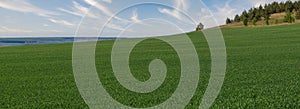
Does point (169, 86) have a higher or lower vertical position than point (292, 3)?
lower

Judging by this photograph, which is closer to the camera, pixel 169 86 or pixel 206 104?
pixel 206 104

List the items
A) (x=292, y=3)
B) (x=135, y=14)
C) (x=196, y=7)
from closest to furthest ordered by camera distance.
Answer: (x=196, y=7) → (x=135, y=14) → (x=292, y=3)

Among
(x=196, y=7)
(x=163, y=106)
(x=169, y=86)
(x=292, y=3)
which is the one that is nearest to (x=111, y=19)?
(x=196, y=7)

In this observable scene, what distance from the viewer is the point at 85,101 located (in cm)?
802

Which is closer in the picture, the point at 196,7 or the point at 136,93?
the point at 196,7

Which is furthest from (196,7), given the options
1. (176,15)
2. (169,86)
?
(169,86)

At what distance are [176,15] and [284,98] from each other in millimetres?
4480

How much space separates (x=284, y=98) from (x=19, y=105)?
24.0 feet

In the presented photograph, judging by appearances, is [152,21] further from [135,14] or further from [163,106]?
[163,106]

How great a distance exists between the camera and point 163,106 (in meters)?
7.11

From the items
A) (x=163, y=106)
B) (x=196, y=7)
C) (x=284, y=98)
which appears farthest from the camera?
(x=284, y=98)

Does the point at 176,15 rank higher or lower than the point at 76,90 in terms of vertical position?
higher

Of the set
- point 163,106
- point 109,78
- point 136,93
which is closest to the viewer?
point 163,106

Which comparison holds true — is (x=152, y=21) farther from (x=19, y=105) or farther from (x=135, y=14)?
(x=19, y=105)
